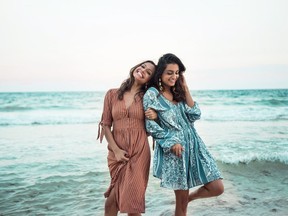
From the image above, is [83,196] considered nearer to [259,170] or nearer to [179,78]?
[179,78]

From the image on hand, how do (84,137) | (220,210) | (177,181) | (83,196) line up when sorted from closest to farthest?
1. (177,181)
2. (220,210)
3. (83,196)
4. (84,137)

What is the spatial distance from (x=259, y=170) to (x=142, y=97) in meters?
3.87

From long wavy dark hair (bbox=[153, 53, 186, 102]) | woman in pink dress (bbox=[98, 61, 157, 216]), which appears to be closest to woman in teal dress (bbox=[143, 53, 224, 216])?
long wavy dark hair (bbox=[153, 53, 186, 102])

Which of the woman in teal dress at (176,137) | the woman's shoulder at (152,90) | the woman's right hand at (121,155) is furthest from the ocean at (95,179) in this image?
the woman's shoulder at (152,90)

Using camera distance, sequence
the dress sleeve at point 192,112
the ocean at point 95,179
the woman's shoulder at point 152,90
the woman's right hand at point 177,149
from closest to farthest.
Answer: the woman's right hand at point 177,149, the woman's shoulder at point 152,90, the dress sleeve at point 192,112, the ocean at point 95,179

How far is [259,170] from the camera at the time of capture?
249 inches

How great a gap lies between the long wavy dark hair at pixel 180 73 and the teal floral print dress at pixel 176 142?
0.08 meters

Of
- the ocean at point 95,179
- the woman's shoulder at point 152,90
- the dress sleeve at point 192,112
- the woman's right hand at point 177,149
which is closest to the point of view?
the woman's right hand at point 177,149

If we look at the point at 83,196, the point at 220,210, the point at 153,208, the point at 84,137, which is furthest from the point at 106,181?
the point at 84,137

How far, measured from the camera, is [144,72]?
10.6 ft

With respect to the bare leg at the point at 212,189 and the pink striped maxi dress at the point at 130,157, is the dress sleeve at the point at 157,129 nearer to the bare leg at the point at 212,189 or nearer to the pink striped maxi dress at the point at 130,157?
the pink striped maxi dress at the point at 130,157

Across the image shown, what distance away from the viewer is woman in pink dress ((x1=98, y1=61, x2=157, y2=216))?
313 cm

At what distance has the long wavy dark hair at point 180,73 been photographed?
127 inches

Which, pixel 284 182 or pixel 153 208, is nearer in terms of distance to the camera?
pixel 153 208
